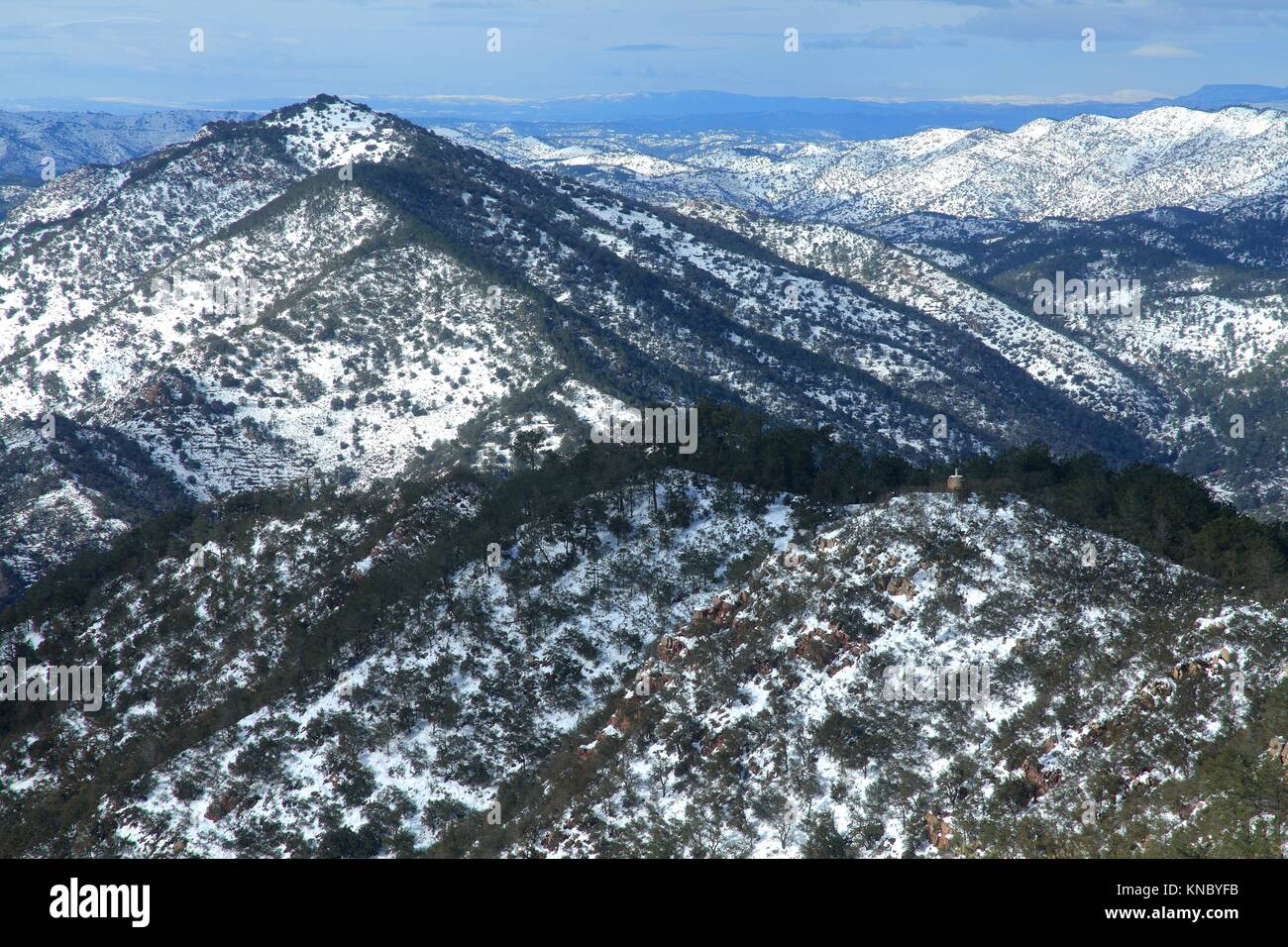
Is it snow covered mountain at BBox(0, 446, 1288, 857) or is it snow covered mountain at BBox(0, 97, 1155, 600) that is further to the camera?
snow covered mountain at BBox(0, 97, 1155, 600)

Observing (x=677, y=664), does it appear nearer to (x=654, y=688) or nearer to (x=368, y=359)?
(x=654, y=688)

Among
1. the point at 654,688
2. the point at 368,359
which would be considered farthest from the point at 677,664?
the point at 368,359

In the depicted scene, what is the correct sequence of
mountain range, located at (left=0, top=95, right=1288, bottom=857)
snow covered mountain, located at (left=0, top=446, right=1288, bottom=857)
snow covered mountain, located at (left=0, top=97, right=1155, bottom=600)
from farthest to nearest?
snow covered mountain, located at (left=0, top=97, right=1155, bottom=600), mountain range, located at (left=0, top=95, right=1288, bottom=857), snow covered mountain, located at (left=0, top=446, right=1288, bottom=857)

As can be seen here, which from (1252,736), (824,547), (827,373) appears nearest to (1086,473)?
(824,547)

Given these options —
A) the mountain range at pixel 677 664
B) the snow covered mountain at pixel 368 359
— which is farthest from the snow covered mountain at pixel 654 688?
the snow covered mountain at pixel 368 359

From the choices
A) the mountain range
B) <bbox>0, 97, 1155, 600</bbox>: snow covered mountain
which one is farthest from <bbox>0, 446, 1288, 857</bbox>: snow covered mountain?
<bbox>0, 97, 1155, 600</bbox>: snow covered mountain

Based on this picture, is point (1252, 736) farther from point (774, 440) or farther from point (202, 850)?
point (202, 850)

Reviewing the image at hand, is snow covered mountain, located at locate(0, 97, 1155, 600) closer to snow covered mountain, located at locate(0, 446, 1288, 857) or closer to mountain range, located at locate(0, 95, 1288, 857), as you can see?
mountain range, located at locate(0, 95, 1288, 857)

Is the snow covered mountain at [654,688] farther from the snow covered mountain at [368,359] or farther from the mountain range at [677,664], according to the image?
the snow covered mountain at [368,359]

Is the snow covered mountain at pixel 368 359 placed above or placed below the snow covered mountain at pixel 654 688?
above

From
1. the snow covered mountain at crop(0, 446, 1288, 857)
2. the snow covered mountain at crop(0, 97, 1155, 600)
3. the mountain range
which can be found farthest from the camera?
the snow covered mountain at crop(0, 97, 1155, 600)

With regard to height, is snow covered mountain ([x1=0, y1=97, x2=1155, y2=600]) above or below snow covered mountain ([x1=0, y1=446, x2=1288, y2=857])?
above

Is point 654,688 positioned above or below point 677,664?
below
